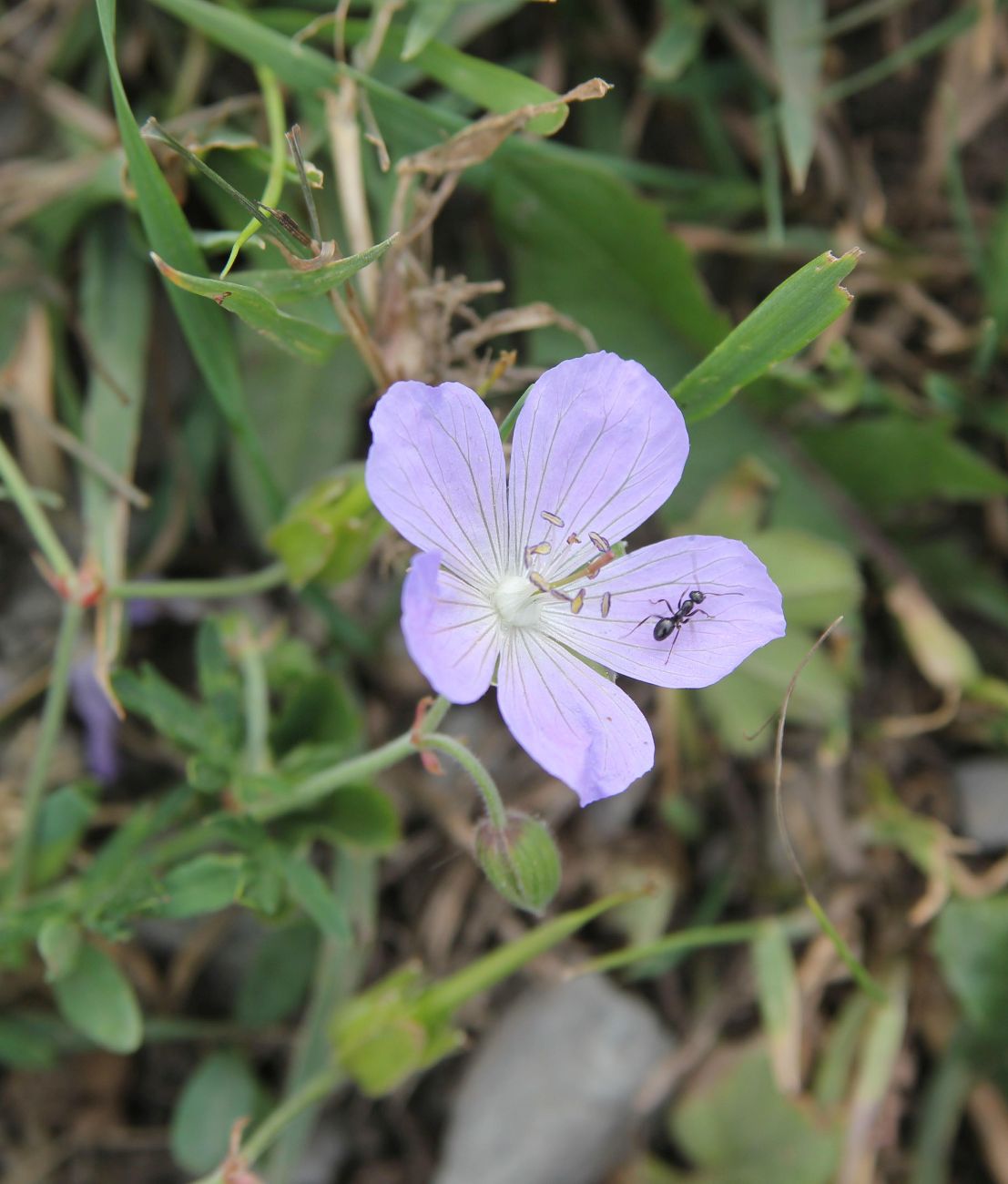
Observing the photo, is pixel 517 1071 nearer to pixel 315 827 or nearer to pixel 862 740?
pixel 315 827

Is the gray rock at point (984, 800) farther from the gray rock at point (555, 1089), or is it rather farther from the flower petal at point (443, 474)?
the flower petal at point (443, 474)

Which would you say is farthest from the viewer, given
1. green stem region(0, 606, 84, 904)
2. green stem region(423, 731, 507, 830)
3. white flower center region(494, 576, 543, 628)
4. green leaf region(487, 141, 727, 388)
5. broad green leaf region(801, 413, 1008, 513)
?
broad green leaf region(801, 413, 1008, 513)

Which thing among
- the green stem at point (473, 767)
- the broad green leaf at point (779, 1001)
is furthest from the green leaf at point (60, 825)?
the broad green leaf at point (779, 1001)

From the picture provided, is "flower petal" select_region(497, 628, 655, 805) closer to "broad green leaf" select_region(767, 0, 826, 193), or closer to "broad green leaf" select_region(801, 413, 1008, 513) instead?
"broad green leaf" select_region(801, 413, 1008, 513)

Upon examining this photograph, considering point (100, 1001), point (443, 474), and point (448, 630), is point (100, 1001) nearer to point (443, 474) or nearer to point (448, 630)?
point (448, 630)

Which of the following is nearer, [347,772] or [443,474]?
[443,474]

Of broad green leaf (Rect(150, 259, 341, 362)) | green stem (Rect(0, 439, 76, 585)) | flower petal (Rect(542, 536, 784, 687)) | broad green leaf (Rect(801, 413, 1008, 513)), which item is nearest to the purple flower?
flower petal (Rect(542, 536, 784, 687))

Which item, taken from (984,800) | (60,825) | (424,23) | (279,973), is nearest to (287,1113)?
Answer: (279,973)
